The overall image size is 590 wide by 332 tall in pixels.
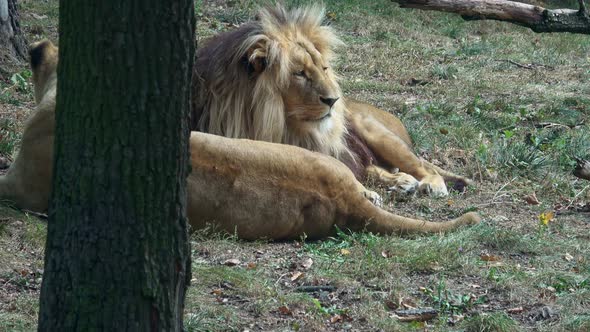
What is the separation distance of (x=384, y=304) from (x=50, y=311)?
1884mm

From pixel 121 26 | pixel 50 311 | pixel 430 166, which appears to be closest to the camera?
pixel 121 26

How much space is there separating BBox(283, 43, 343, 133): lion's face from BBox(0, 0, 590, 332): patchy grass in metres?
0.71

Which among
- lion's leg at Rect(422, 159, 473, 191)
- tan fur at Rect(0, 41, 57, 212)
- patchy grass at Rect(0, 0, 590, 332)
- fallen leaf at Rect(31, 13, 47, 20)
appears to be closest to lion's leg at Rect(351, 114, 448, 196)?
lion's leg at Rect(422, 159, 473, 191)

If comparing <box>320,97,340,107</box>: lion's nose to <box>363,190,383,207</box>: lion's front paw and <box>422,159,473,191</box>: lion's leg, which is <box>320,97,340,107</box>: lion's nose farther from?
<box>422,159,473,191</box>: lion's leg

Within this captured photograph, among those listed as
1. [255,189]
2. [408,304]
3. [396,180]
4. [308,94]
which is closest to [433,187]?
[396,180]

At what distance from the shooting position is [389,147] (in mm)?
7035

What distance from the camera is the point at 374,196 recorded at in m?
5.75

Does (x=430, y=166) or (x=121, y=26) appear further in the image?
(x=430, y=166)

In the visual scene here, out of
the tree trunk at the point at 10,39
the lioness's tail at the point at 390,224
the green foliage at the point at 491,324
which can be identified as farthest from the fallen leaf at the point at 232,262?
the tree trunk at the point at 10,39

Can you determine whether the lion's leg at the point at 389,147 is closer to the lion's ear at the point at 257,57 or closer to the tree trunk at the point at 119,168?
the lion's ear at the point at 257,57

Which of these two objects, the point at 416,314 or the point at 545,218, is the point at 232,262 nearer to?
the point at 416,314

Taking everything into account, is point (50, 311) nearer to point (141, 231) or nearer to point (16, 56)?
point (141, 231)

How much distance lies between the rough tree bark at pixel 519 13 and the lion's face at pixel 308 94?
885 millimetres

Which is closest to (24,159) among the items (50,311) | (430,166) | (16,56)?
(50,311)
